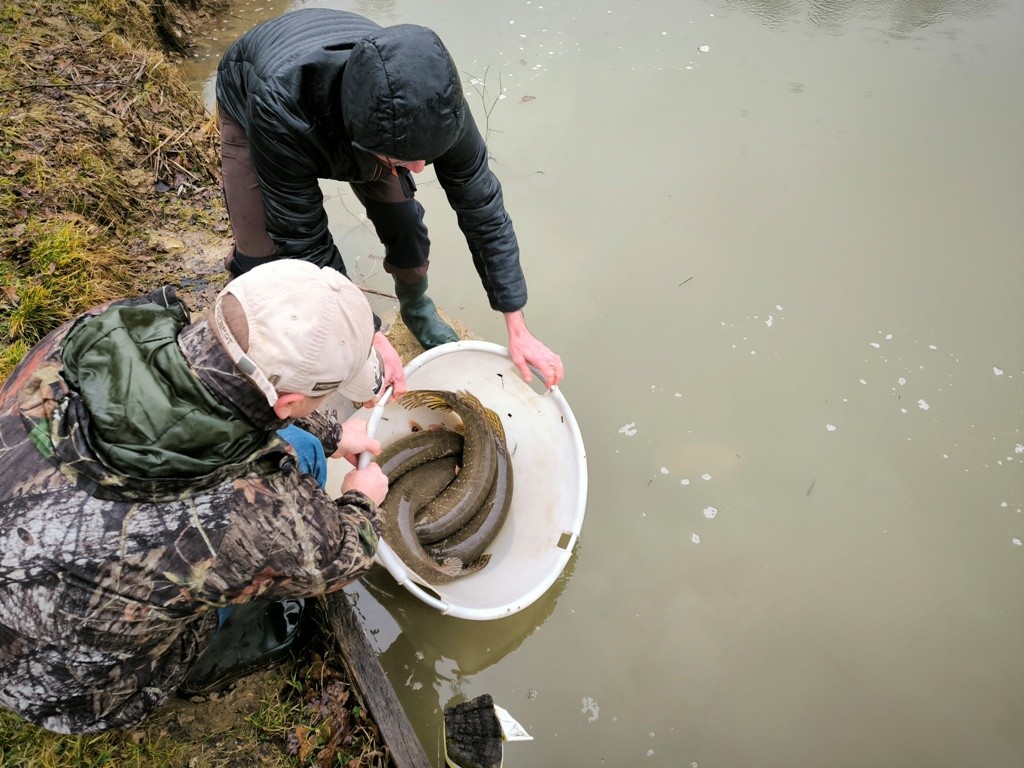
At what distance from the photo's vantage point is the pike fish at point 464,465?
2623 mm

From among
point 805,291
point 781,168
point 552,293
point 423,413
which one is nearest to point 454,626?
point 423,413

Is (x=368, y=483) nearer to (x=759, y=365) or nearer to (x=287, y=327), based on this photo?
(x=287, y=327)

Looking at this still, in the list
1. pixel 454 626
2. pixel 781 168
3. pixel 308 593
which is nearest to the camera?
pixel 308 593

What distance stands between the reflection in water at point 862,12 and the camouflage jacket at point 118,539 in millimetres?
5610

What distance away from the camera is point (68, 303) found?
8.98ft

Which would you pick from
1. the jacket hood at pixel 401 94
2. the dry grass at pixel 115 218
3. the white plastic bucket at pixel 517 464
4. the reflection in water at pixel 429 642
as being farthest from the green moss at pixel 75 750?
the jacket hood at pixel 401 94

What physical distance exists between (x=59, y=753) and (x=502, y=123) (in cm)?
407

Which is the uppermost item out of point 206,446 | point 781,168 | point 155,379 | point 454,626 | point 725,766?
point 155,379

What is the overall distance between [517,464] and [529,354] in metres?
0.69

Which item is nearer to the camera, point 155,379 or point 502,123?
point 155,379

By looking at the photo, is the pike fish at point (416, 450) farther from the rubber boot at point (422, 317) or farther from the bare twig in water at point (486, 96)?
the bare twig in water at point (486, 96)

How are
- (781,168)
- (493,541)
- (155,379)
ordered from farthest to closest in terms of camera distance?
(781,168) < (493,541) < (155,379)

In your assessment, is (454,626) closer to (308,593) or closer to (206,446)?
(308,593)

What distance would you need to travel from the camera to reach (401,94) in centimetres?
164
